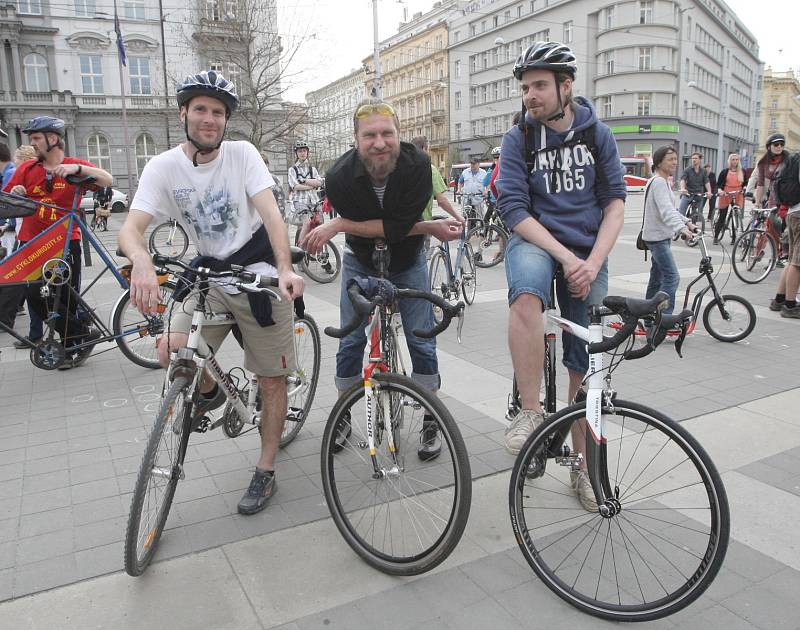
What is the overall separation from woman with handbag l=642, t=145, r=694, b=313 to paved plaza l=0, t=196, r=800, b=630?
4.35ft

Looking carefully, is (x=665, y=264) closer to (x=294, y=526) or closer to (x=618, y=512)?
(x=618, y=512)

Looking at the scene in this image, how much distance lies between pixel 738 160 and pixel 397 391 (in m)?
14.3

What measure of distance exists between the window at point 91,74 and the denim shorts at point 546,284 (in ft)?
165

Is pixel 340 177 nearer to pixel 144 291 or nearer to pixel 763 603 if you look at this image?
pixel 144 291

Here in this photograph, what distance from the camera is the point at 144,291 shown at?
262cm

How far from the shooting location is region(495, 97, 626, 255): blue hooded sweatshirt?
9.89ft

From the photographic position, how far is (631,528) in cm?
295

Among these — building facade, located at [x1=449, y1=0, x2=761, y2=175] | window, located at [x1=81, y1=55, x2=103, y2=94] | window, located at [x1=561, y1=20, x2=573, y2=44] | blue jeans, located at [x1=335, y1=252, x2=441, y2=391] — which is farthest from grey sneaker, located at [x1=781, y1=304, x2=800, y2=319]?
window, located at [x1=561, y1=20, x2=573, y2=44]

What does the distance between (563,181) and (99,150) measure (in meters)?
47.8

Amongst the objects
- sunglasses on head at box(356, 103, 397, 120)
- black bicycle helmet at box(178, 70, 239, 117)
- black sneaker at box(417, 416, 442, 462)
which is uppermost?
black bicycle helmet at box(178, 70, 239, 117)

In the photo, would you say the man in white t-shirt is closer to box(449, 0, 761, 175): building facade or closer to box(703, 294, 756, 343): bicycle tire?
box(703, 294, 756, 343): bicycle tire

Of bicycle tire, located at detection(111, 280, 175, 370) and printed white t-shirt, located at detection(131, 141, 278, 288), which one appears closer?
printed white t-shirt, located at detection(131, 141, 278, 288)

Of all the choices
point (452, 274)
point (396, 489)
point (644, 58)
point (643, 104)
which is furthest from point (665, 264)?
point (644, 58)

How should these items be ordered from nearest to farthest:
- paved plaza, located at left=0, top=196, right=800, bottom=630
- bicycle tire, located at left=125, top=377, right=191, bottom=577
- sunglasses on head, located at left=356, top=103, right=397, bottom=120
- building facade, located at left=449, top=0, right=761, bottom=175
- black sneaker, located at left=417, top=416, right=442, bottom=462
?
paved plaza, located at left=0, top=196, right=800, bottom=630 < bicycle tire, located at left=125, top=377, right=191, bottom=577 < black sneaker, located at left=417, top=416, right=442, bottom=462 < sunglasses on head, located at left=356, top=103, right=397, bottom=120 < building facade, located at left=449, top=0, right=761, bottom=175
